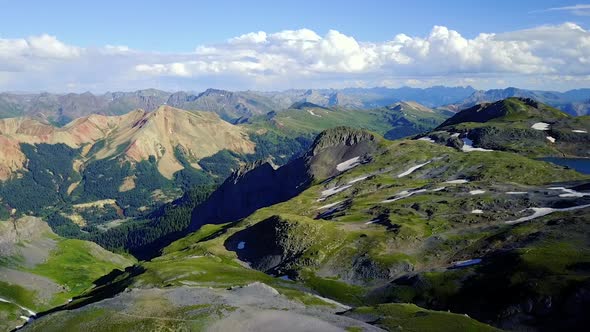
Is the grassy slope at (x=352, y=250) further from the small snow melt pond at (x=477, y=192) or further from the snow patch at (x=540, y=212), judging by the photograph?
the snow patch at (x=540, y=212)

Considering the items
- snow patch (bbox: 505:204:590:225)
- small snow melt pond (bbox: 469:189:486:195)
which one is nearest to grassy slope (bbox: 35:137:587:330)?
small snow melt pond (bbox: 469:189:486:195)

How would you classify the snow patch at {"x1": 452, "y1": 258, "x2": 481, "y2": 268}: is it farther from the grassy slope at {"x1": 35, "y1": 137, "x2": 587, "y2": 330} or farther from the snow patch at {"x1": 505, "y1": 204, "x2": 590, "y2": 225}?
the snow patch at {"x1": 505, "y1": 204, "x2": 590, "y2": 225}

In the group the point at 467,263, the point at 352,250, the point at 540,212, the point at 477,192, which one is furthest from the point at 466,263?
the point at 477,192

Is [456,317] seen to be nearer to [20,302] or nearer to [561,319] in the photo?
[561,319]

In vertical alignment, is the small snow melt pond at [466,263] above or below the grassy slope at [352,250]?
above

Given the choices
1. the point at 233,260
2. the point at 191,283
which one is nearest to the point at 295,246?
the point at 233,260

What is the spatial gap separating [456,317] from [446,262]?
53.4 meters

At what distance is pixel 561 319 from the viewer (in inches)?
3310

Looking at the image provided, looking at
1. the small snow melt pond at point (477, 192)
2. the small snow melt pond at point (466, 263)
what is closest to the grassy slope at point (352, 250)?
the small snow melt pond at point (477, 192)

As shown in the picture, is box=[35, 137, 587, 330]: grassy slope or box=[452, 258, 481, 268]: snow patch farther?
box=[35, 137, 587, 330]: grassy slope

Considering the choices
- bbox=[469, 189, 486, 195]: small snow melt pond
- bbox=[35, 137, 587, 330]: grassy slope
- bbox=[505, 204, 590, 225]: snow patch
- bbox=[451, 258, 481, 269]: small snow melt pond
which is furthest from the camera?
bbox=[469, 189, 486, 195]: small snow melt pond

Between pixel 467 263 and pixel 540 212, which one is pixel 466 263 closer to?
pixel 467 263

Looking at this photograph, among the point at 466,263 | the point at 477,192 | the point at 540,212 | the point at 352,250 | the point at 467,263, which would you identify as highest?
the point at 540,212

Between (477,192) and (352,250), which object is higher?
(477,192)
